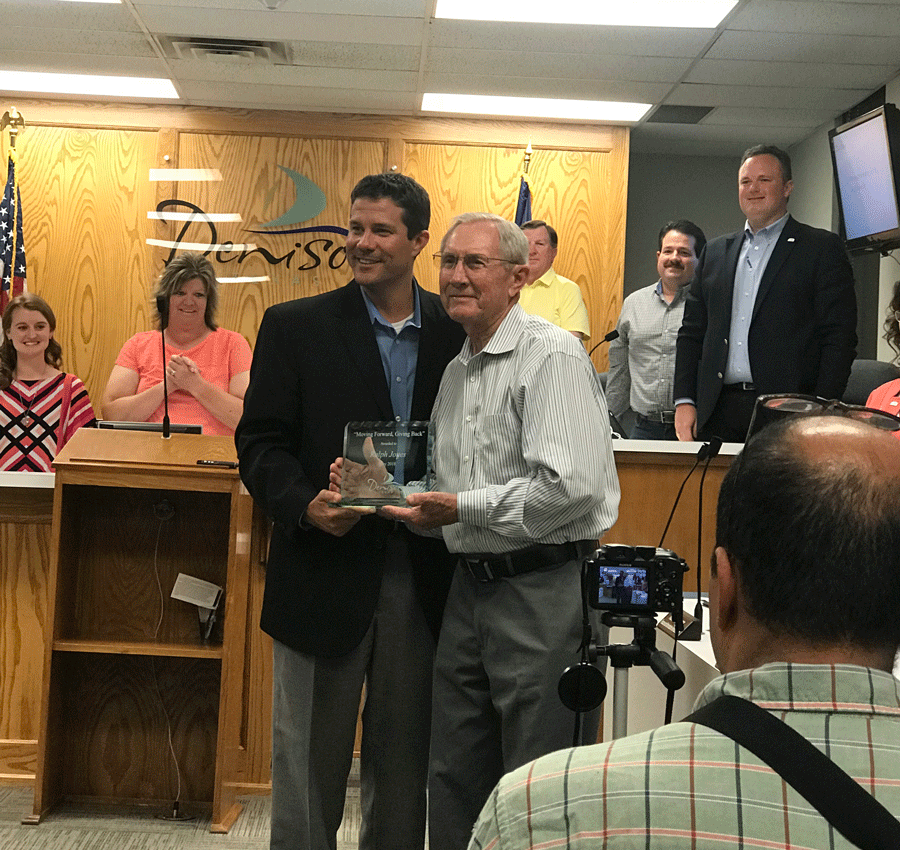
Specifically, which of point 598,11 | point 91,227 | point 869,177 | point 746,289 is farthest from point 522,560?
point 91,227

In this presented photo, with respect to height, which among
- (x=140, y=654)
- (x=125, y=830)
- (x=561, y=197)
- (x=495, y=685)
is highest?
(x=561, y=197)

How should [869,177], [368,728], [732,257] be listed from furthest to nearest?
[869,177]
[732,257]
[368,728]

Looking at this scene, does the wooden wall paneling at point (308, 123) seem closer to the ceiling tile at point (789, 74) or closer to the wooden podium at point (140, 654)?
the ceiling tile at point (789, 74)

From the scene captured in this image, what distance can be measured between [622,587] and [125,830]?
1.86 m

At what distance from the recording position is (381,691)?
207 cm

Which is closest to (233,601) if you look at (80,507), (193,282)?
(80,507)

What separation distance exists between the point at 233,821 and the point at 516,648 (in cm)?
144

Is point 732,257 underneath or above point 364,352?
above

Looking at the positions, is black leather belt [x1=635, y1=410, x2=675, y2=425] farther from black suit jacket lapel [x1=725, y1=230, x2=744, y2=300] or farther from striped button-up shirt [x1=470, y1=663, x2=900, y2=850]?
striped button-up shirt [x1=470, y1=663, x2=900, y2=850]

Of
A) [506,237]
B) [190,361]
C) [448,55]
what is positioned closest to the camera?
[506,237]

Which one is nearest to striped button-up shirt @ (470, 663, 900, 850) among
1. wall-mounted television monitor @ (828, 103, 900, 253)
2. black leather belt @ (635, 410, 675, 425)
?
black leather belt @ (635, 410, 675, 425)

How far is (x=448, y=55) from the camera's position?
18.2 ft

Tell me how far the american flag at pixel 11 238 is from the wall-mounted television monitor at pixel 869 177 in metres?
4.32

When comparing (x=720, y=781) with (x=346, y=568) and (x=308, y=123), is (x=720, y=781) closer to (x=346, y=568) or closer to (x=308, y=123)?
(x=346, y=568)
